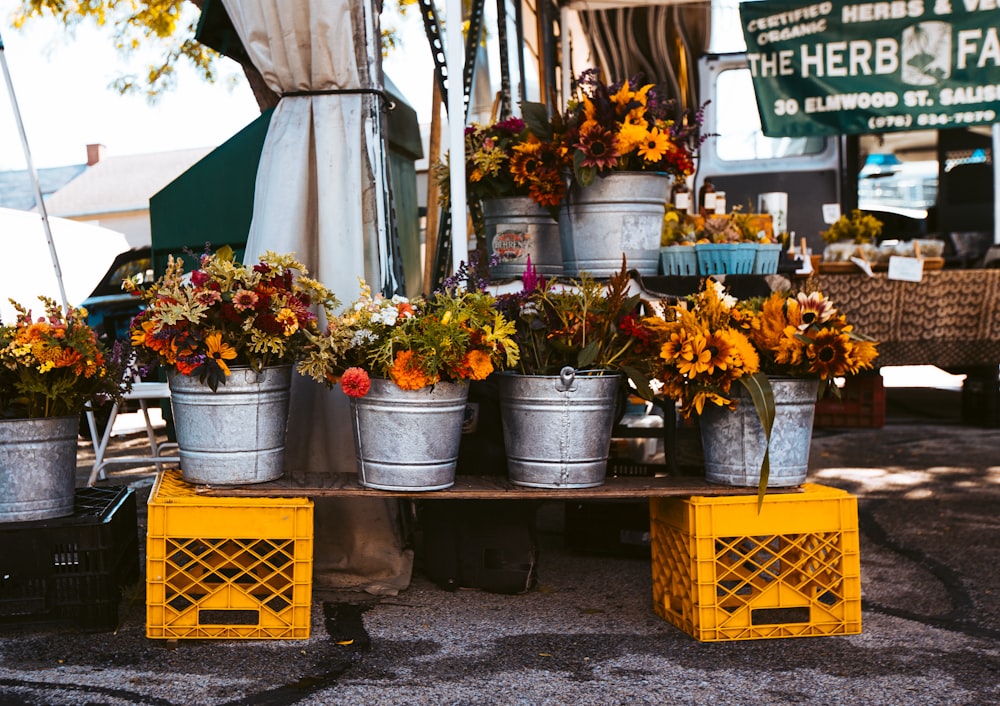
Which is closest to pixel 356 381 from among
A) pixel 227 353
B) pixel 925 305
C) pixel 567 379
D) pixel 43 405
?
pixel 227 353

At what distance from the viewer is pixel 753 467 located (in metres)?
3.02

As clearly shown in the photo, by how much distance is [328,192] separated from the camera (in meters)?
3.59

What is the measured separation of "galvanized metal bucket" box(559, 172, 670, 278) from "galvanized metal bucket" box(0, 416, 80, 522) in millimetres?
1786

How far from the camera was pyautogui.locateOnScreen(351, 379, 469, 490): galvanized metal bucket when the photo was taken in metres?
2.93

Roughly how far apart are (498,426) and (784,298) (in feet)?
3.48

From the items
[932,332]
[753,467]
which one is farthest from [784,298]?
[932,332]

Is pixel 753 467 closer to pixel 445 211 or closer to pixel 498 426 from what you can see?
pixel 498 426

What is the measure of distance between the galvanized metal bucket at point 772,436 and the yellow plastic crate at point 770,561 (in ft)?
0.26

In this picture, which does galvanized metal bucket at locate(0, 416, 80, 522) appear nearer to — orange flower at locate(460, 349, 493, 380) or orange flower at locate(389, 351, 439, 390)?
orange flower at locate(389, 351, 439, 390)

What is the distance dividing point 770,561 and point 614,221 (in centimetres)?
127

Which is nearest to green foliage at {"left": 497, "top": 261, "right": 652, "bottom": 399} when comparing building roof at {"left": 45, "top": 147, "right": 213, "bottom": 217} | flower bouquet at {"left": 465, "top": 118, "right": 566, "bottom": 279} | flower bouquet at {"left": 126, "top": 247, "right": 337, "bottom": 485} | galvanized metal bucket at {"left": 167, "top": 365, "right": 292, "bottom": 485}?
flower bouquet at {"left": 465, "top": 118, "right": 566, "bottom": 279}

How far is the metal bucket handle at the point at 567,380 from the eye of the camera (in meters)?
2.92

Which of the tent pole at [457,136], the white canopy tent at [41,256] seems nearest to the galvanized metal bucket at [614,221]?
the tent pole at [457,136]

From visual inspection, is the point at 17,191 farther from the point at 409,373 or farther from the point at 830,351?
the point at 830,351
